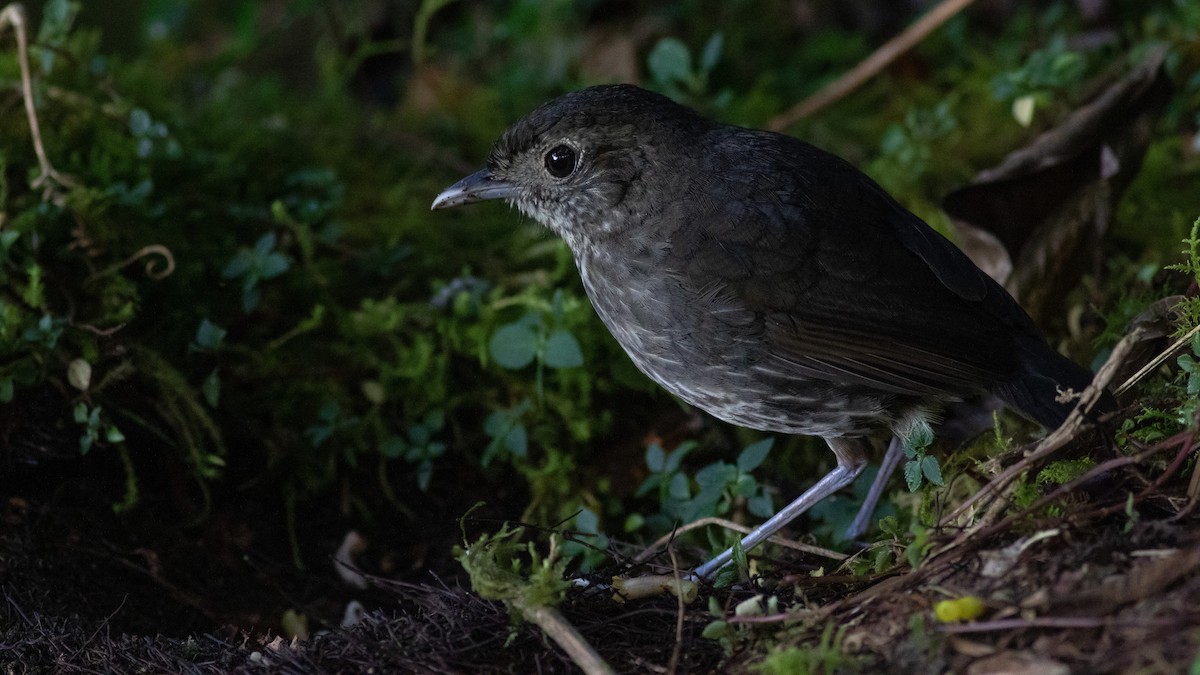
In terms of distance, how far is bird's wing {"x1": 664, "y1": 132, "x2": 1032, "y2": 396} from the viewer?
9.45 ft

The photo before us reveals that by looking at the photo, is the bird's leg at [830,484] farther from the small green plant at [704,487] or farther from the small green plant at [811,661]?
the small green plant at [811,661]

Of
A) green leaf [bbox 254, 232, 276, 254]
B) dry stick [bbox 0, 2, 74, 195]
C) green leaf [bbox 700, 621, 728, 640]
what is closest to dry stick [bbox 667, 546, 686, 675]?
green leaf [bbox 700, 621, 728, 640]

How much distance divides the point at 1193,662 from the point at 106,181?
11.7 feet

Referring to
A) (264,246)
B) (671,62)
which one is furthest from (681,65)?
(264,246)

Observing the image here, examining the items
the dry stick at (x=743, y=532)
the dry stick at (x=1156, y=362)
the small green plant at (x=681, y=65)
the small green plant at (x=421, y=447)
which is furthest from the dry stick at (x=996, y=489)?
the small green plant at (x=681, y=65)

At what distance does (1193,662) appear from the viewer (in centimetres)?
173

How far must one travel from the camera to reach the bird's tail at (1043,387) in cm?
286

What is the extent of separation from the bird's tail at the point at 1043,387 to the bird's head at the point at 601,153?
42.8 inches

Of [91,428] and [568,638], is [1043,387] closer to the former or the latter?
[568,638]

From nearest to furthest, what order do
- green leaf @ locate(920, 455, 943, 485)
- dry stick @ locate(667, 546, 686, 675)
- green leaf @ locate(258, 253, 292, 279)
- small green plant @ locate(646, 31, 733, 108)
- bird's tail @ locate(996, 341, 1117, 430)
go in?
dry stick @ locate(667, 546, 686, 675), green leaf @ locate(920, 455, 943, 485), bird's tail @ locate(996, 341, 1117, 430), green leaf @ locate(258, 253, 292, 279), small green plant @ locate(646, 31, 733, 108)

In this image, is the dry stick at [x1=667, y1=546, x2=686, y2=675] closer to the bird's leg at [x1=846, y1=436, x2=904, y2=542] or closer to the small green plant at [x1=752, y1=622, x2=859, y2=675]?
the small green plant at [x1=752, y1=622, x2=859, y2=675]

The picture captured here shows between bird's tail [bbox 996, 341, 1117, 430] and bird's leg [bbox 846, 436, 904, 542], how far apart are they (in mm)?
449

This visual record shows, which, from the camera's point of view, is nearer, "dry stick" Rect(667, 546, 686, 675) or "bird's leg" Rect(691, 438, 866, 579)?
"dry stick" Rect(667, 546, 686, 675)

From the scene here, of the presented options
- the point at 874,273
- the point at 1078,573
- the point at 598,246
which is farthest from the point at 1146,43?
the point at 1078,573
